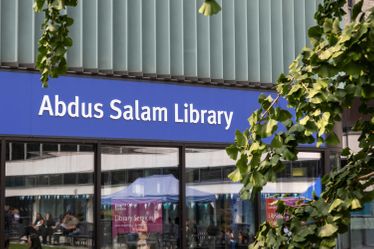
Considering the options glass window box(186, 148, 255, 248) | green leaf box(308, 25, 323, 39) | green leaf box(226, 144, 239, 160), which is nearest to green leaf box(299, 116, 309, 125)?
green leaf box(226, 144, 239, 160)

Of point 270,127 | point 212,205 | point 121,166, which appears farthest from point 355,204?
point 212,205

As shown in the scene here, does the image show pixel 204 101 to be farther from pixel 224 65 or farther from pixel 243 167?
pixel 243 167

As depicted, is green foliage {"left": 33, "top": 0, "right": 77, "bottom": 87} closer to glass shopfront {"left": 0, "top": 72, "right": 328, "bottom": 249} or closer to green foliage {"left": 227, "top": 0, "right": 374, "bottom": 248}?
green foliage {"left": 227, "top": 0, "right": 374, "bottom": 248}

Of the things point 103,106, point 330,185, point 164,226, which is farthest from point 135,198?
point 330,185

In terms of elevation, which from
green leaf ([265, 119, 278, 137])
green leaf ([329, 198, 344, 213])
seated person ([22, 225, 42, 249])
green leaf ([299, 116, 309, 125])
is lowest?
seated person ([22, 225, 42, 249])

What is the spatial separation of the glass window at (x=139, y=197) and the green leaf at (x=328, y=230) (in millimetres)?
6700

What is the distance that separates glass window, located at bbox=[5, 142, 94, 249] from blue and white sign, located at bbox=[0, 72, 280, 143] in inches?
12.3

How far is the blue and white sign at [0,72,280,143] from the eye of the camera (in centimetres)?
912

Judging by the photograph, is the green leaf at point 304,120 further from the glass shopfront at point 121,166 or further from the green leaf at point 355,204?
the glass shopfront at point 121,166

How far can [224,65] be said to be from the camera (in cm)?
1100

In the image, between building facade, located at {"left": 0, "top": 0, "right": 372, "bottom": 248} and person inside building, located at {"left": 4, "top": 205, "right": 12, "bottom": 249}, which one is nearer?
person inside building, located at {"left": 4, "top": 205, "right": 12, "bottom": 249}

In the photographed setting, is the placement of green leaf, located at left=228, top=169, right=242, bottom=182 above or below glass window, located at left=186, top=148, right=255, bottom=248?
above

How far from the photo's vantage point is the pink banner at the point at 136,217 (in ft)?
32.2

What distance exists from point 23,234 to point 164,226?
85.1 inches
